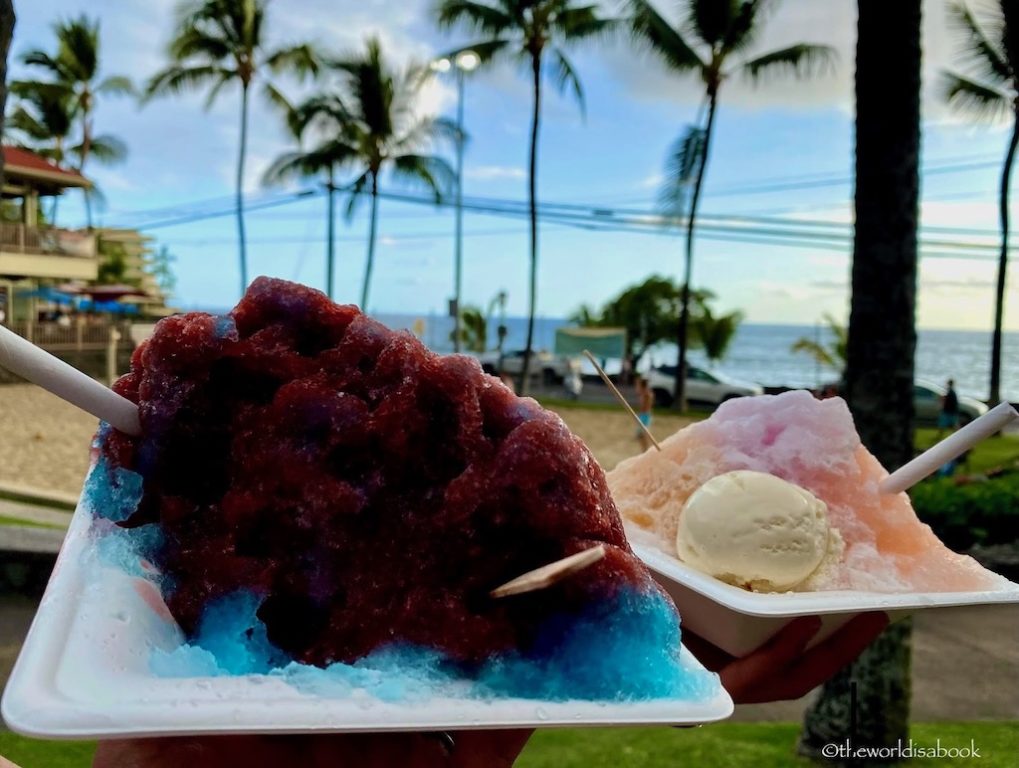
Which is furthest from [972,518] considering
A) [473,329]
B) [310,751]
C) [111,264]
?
[111,264]

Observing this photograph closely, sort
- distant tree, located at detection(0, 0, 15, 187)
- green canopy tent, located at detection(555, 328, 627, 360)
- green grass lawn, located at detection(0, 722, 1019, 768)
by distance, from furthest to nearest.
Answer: green canopy tent, located at detection(555, 328, 627, 360) → green grass lawn, located at detection(0, 722, 1019, 768) → distant tree, located at detection(0, 0, 15, 187)

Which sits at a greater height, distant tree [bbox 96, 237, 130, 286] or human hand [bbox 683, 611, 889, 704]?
distant tree [bbox 96, 237, 130, 286]

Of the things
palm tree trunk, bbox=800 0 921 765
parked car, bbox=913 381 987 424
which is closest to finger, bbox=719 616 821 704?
palm tree trunk, bbox=800 0 921 765

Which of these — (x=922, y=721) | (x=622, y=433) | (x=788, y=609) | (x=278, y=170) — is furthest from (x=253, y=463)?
(x=278, y=170)

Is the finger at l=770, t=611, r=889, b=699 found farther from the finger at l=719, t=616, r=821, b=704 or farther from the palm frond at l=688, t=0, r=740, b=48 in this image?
the palm frond at l=688, t=0, r=740, b=48

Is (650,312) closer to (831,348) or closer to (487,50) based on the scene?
(831,348)
